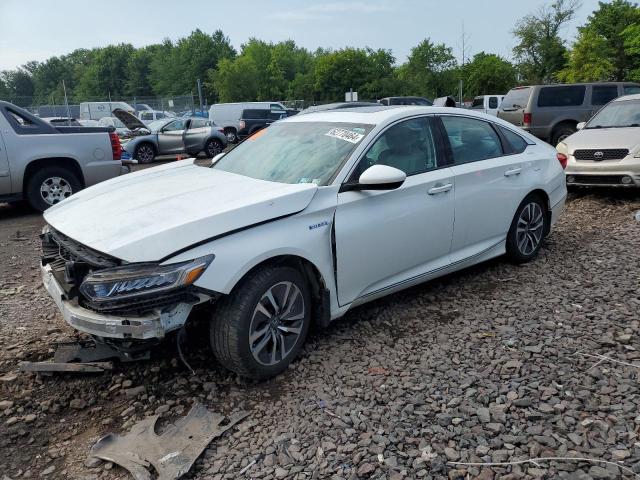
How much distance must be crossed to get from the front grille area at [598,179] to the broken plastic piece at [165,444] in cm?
689

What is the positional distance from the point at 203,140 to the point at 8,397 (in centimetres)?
1554

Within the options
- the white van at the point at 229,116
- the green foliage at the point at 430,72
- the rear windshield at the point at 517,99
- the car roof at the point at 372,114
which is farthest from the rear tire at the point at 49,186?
the green foliage at the point at 430,72

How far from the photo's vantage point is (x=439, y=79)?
53.0m

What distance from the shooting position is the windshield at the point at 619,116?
28.0 feet

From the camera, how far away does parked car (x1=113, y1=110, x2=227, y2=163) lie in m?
17.1

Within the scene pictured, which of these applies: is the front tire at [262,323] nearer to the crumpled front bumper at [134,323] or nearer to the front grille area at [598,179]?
the crumpled front bumper at [134,323]

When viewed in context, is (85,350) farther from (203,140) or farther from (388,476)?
(203,140)

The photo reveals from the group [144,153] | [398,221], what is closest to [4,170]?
[398,221]

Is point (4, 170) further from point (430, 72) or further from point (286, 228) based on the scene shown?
point (430, 72)

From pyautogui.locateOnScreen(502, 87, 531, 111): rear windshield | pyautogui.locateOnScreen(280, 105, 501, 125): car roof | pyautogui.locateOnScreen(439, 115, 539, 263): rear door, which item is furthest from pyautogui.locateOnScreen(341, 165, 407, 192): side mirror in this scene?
pyautogui.locateOnScreen(502, 87, 531, 111): rear windshield

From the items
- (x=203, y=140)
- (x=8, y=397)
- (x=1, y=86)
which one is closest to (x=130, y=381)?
(x=8, y=397)

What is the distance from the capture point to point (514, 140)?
5.03 m

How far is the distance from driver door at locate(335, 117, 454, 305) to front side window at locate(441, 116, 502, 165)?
0.75 feet

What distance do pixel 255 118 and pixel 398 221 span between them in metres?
23.6
